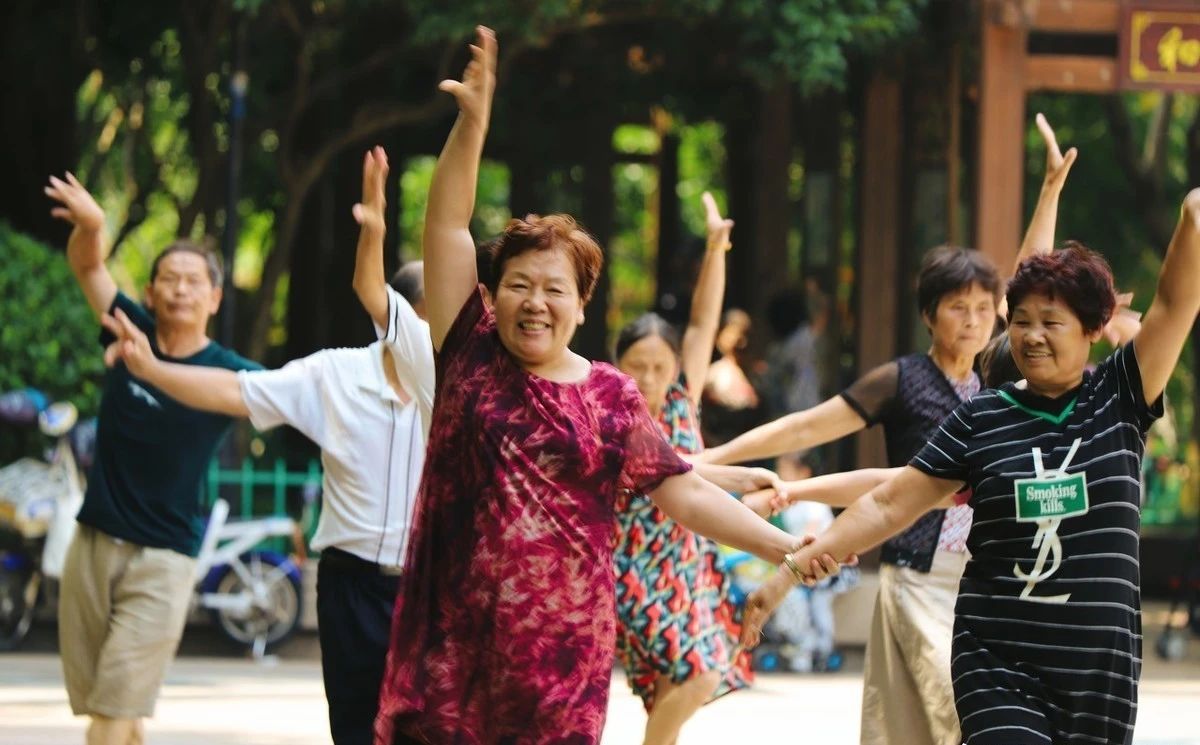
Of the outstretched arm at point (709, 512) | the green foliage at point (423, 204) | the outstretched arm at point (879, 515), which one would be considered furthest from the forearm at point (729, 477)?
the green foliage at point (423, 204)

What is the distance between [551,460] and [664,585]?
9.14 ft

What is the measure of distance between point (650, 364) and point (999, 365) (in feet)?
6.13

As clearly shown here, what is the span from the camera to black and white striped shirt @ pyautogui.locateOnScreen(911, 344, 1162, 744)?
4785 millimetres

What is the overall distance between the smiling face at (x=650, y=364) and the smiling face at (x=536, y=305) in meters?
2.72

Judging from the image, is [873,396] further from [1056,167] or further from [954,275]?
[1056,167]

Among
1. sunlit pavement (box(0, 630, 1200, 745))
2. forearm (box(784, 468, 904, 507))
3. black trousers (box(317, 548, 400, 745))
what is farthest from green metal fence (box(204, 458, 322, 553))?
forearm (box(784, 468, 904, 507))

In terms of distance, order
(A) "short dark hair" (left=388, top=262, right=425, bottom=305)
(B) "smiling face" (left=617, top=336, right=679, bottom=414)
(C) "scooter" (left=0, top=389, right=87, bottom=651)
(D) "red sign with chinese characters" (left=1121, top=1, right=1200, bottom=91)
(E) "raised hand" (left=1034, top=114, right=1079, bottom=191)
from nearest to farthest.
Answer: (E) "raised hand" (left=1034, top=114, right=1079, bottom=191) < (A) "short dark hair" (left=388, top=262, right=425, bottom=305) < (B) "smiling face" (left=617, top=336, right=679, bottom=414) < (C) "scooter" (left=0, top=389, right=87, bottom=651) < (D) "red sign with chinese characters" (left=1121, top=1, right=1200, bottom=91)

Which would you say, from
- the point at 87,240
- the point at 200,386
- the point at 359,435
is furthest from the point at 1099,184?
the point at 200,386

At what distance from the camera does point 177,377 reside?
6.06 meters

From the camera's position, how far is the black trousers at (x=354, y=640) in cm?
617

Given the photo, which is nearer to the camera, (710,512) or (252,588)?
(710,512)

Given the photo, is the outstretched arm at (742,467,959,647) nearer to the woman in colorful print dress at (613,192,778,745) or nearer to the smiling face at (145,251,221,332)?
the woman in colorful print dress at (613,192,778,745)

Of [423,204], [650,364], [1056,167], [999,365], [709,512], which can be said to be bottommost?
[709,512]

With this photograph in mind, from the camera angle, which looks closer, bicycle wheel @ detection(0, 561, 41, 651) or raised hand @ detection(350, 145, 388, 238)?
raised hand @ detection(350, 145, 388, 238)
